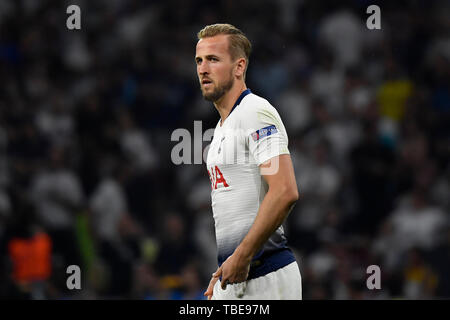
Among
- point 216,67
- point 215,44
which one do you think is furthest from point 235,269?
point 215,44

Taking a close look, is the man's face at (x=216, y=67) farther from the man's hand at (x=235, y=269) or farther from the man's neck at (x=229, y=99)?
the man's hand at (x=235, y=269)

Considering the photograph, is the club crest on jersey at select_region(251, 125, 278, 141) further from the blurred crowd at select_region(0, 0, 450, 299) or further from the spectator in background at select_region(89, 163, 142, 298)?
the spectator in background at select_region(89, 163, 142, 298)

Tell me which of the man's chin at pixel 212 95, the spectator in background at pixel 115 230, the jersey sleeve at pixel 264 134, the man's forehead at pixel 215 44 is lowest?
the spectator in background at pixel 115 230

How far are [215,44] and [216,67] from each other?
13 cm

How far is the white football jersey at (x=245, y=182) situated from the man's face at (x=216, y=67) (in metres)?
0.18

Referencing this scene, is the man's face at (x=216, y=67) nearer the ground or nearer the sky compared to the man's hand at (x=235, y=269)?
nearer the sky

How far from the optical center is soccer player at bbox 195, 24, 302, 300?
341cm

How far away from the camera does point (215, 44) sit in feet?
12.8

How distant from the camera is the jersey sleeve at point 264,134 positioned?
353 cm

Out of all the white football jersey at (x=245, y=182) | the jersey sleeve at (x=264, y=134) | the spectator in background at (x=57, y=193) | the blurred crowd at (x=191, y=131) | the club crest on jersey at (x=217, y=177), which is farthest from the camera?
the spectator in background at (x=57, y=193)

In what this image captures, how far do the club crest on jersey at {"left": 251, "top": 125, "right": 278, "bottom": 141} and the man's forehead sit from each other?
57 cm

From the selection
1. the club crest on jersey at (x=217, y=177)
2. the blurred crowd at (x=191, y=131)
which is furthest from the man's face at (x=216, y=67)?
the blurred crowd at (x=191, y=131)
